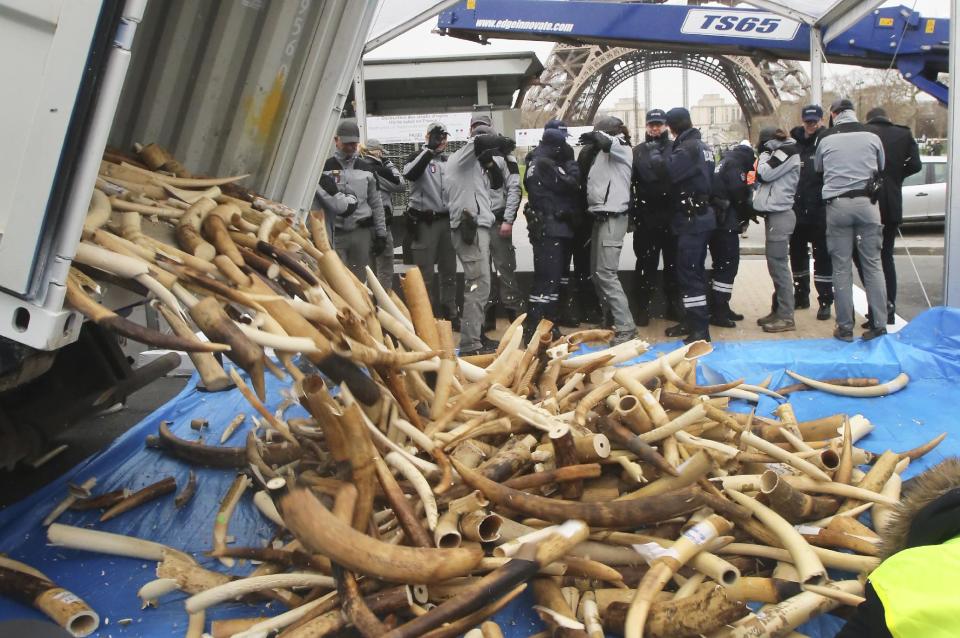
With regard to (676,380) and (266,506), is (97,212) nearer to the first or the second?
(266,506)

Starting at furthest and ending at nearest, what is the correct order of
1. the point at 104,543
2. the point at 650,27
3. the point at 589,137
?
the point at 650,27, the point at 589,137, the point at 104,543

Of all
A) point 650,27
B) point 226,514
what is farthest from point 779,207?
point 226,514

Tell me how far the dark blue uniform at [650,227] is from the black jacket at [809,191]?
123 cm

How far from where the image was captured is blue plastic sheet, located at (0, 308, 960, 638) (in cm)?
243

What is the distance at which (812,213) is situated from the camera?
6.81 m

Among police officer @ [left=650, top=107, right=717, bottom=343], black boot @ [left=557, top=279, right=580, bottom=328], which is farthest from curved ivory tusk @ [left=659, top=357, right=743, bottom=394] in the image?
black boot @ [left=557, top=279, right=580, bottom=328]

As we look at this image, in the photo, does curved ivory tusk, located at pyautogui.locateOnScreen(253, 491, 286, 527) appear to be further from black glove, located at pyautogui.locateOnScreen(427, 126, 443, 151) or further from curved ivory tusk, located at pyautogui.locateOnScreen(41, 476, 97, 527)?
black glove, located at pyautogui.locateOnScreen(427, 126, 443, 151)

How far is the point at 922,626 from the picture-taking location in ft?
4.41

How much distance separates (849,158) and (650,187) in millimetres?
1473

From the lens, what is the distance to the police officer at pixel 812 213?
6.76 metres

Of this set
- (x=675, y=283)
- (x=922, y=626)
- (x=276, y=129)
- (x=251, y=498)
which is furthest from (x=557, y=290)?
(x=922, y=626)

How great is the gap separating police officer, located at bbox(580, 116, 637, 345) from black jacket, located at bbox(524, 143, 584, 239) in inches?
5.4

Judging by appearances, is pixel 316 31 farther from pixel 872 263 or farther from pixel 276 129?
pixel 872 263

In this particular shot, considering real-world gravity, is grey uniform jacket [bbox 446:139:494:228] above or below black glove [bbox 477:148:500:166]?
below
